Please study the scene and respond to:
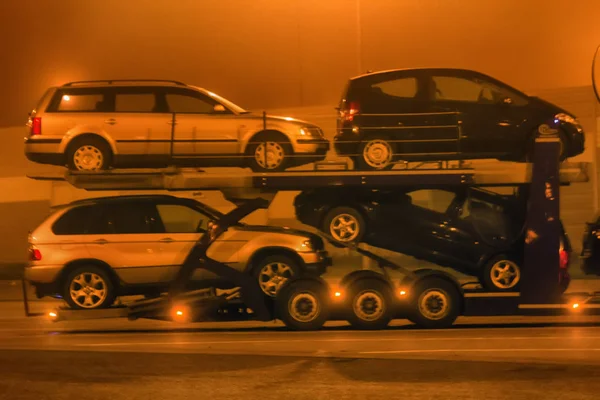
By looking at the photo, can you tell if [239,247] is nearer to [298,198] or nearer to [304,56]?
[298,198]

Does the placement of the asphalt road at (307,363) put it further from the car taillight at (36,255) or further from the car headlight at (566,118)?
the car headlight at (566,118)

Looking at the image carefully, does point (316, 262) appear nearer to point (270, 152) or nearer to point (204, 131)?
point (270, 152)

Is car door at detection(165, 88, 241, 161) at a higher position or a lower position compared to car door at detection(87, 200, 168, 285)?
higher

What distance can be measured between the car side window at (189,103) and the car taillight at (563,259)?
4.77 metres

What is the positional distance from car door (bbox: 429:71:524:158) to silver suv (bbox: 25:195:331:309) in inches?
94.3

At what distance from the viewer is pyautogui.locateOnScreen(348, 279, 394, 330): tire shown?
1116cm

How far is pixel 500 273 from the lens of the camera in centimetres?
1146

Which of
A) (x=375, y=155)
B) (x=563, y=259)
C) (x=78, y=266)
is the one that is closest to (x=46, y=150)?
(x=78, y=266)

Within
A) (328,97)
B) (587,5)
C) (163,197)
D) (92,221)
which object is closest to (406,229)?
(163,197)

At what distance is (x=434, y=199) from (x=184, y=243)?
3275mm

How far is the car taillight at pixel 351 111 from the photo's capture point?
39.4 ft

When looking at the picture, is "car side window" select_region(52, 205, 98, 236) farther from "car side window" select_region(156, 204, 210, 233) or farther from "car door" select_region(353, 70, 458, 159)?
"car door" select_region(353, 70, 458, 159)

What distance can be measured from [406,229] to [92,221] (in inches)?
156

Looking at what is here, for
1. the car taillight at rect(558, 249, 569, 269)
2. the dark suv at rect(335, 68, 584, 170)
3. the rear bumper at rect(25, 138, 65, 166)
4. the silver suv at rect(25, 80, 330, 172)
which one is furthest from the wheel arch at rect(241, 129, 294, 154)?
the car taillight at rect(558, 249, 569, 269)
